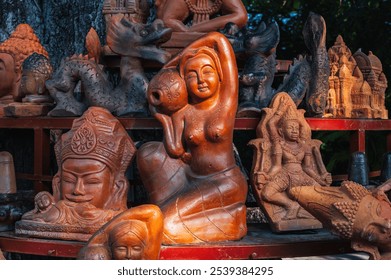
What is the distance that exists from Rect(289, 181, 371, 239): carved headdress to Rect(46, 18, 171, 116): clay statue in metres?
1.18

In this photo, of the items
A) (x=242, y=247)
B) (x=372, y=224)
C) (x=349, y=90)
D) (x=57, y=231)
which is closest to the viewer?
(x=372, y=224)

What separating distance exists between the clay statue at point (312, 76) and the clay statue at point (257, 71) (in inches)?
5.2

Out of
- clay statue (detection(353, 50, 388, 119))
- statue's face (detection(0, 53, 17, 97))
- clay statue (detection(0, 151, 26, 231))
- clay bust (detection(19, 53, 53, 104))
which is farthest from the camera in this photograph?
Answer: clay statue (detection(353, 50, 388, 119))

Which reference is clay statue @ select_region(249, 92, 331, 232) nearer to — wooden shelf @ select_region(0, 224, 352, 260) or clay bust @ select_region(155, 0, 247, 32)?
wooden shelf @ select_region(0, 224, 352, 260)

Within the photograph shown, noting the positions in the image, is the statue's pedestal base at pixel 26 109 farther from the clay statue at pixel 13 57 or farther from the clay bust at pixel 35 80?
the clay statue at pixel 13 57

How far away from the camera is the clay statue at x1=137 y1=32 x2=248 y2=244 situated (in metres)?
4.40

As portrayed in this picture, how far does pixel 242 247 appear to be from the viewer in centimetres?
427

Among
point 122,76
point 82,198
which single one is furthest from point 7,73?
point 82,198

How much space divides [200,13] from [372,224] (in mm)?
2087

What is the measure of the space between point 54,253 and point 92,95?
1089 mm

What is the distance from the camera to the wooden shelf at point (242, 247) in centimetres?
421

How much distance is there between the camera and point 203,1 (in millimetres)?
5598

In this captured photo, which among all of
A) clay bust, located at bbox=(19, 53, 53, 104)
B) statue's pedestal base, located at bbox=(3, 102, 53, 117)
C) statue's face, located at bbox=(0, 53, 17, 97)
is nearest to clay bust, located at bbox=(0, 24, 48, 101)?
statue's face, located at bbox=(0, 53, 17, 97)

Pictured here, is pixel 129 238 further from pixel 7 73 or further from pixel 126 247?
pixel 7 73
